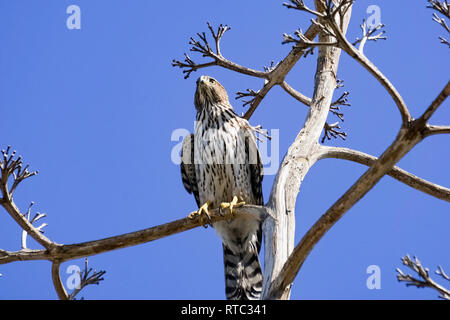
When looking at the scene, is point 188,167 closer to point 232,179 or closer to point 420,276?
point 232,179

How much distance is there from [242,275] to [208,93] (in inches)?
83.1

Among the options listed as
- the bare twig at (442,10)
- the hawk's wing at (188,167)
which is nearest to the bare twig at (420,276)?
the bare twig at (442,10)

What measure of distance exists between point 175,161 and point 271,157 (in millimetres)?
1206

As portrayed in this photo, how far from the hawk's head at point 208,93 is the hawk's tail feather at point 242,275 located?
164 cm

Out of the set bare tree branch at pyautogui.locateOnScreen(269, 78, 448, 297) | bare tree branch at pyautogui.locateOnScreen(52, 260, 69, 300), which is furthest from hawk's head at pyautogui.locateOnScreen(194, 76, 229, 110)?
bare tree branch at pyautogui.locateOnScreen(269, 78, 448, 297)

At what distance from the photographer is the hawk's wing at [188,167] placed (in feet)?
22.0

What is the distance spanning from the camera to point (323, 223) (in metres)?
4.05

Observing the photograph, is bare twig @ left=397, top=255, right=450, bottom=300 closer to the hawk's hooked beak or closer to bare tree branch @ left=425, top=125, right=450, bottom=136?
bare tree branch @ left=425, top=125, right=450, bottom=136

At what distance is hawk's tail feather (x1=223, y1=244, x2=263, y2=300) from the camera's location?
583cm

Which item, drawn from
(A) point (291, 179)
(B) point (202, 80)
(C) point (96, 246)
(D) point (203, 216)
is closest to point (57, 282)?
(C) point (96, 246)

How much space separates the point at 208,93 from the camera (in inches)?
268

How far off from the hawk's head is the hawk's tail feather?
164cm
